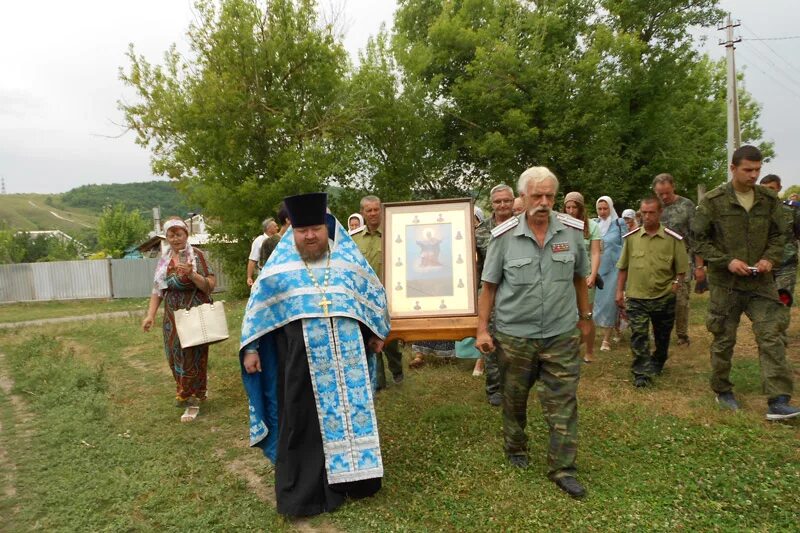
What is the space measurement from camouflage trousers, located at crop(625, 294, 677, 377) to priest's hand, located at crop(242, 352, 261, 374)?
4.11 m

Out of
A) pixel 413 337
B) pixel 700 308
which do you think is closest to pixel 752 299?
pixel 413 337

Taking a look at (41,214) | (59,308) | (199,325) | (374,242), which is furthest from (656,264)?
(41,214)

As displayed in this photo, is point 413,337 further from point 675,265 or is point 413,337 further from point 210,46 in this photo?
point 210,46

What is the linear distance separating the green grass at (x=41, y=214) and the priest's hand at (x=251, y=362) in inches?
5155

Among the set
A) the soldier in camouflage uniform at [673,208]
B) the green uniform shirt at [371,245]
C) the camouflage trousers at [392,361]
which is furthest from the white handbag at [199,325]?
the soldier in camouflage uniform at [673,208]

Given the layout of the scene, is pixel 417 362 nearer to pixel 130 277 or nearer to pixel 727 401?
pixel 727 401

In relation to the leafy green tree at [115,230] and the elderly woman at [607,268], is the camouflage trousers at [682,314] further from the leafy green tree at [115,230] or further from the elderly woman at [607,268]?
the leafy green tree at [115,230]

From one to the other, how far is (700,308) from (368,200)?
7.38 metres

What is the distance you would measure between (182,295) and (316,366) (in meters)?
2.71

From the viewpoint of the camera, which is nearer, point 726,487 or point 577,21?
point 726,487

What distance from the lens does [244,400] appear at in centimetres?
668

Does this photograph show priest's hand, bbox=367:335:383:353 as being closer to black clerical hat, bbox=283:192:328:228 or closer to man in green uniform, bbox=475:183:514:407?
black clerical hat, bbox=283:192:328:228

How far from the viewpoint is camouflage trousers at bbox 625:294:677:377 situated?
608 centimetres

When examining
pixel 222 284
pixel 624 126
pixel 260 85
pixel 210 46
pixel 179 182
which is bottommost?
pixel 222 284
